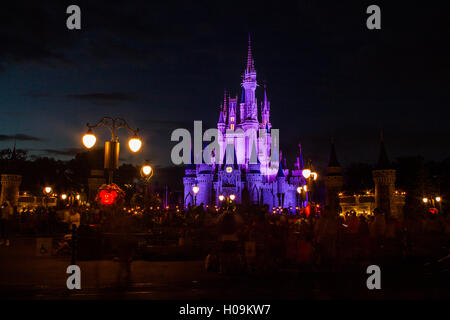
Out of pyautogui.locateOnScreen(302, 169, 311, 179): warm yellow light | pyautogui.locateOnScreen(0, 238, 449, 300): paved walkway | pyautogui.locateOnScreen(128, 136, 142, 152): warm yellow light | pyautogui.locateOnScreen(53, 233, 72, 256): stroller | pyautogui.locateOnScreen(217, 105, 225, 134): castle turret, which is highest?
pyautogui.locateOnScreen(217, 105, 225, 134): castle turret

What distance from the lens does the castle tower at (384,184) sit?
110 ft

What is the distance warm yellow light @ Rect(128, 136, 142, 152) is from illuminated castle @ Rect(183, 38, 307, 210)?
230ft

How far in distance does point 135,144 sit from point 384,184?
28855 millimetres

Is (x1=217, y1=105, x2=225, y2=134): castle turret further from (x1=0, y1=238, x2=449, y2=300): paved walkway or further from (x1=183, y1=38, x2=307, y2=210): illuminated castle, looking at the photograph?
(x1=0, y1=238, x2=449, y2=300): paved walkway

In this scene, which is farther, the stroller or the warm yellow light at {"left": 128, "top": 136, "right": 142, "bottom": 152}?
the stroller

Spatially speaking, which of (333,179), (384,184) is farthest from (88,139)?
(333,179)

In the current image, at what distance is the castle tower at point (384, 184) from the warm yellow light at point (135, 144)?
26110 mm

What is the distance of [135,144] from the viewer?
38.4ft

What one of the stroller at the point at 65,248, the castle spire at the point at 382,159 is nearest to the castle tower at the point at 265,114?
the castle spire at the point at 382,159

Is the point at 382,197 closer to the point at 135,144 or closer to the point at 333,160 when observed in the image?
the point at 333,160

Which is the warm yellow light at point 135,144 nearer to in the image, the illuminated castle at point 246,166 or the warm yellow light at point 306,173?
the warm yellow light at point 306,173

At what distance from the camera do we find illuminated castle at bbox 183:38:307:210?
3509 inches

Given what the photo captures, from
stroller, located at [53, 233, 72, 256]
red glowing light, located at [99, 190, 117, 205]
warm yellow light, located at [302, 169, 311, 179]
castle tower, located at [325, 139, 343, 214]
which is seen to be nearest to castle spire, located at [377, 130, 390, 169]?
castle tower, located at [325, 139, 343, 214]
